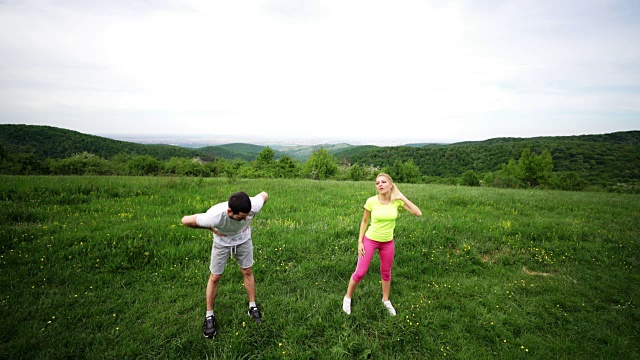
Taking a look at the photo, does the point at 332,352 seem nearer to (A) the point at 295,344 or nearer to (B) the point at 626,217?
(A) the point at 295,344

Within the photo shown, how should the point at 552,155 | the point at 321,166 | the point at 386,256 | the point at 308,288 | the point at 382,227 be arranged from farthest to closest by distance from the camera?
the point at 552,155, the point at 321,166, the point at 308,288, the point at 386,256, the point at 382,227

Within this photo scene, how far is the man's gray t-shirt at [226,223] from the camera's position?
3359 mm

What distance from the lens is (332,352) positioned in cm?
359

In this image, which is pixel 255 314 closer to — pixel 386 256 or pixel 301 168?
pixel 386 256

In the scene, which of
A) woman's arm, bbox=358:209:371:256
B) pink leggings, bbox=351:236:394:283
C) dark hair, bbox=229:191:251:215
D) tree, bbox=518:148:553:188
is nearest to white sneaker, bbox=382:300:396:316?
pink leggings, bbox=351:236:394:283

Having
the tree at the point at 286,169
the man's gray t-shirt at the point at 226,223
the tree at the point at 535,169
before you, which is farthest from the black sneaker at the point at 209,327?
the tree at the point at 535,169

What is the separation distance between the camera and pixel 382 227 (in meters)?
4.25

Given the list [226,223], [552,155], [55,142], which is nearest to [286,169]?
[226,223]

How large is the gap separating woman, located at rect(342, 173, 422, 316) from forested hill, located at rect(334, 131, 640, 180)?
78.8m

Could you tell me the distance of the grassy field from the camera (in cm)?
371

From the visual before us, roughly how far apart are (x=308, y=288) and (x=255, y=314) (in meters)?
1.37

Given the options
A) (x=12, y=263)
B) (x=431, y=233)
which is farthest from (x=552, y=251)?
(x=12, y=263)

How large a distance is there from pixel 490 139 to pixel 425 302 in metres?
221

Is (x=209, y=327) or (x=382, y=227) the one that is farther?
(x=382, y=227)
